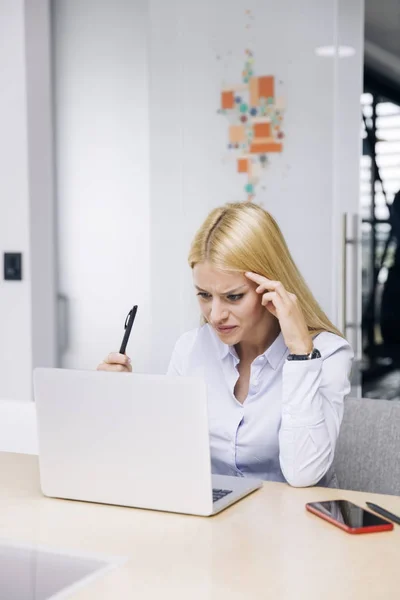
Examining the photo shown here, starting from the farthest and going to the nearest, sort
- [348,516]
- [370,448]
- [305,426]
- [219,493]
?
[370,448], [305,426], [219,493], [348,516]

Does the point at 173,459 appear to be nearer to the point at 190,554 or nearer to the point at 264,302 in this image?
the point at 190,554

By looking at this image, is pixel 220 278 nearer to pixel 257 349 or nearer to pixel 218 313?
pixel 218 313

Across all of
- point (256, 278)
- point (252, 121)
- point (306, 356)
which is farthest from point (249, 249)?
point (252, 121)

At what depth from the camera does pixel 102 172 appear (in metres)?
3.80

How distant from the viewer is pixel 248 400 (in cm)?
180

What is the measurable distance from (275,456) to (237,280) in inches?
15.6

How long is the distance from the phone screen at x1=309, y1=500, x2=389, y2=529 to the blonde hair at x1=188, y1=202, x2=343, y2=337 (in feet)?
1.86

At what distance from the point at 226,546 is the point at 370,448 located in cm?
77

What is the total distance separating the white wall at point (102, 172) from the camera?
146 inches

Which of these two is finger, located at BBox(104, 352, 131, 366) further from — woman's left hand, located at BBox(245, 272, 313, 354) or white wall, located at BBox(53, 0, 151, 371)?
white wall, located at BBox(53, 0, 151, 371)

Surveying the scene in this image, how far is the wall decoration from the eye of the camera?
3.37 metres

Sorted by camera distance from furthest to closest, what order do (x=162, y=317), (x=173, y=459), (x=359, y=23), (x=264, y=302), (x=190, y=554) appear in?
(x=162, y=317), (x=359, y=23), (x=264, y=302), (x=173, y=459), (x=190, y=554)

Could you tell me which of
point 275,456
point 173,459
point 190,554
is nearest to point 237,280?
point 275,456

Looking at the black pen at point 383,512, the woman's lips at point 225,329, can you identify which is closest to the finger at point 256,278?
the woman's lips at point 225,329
